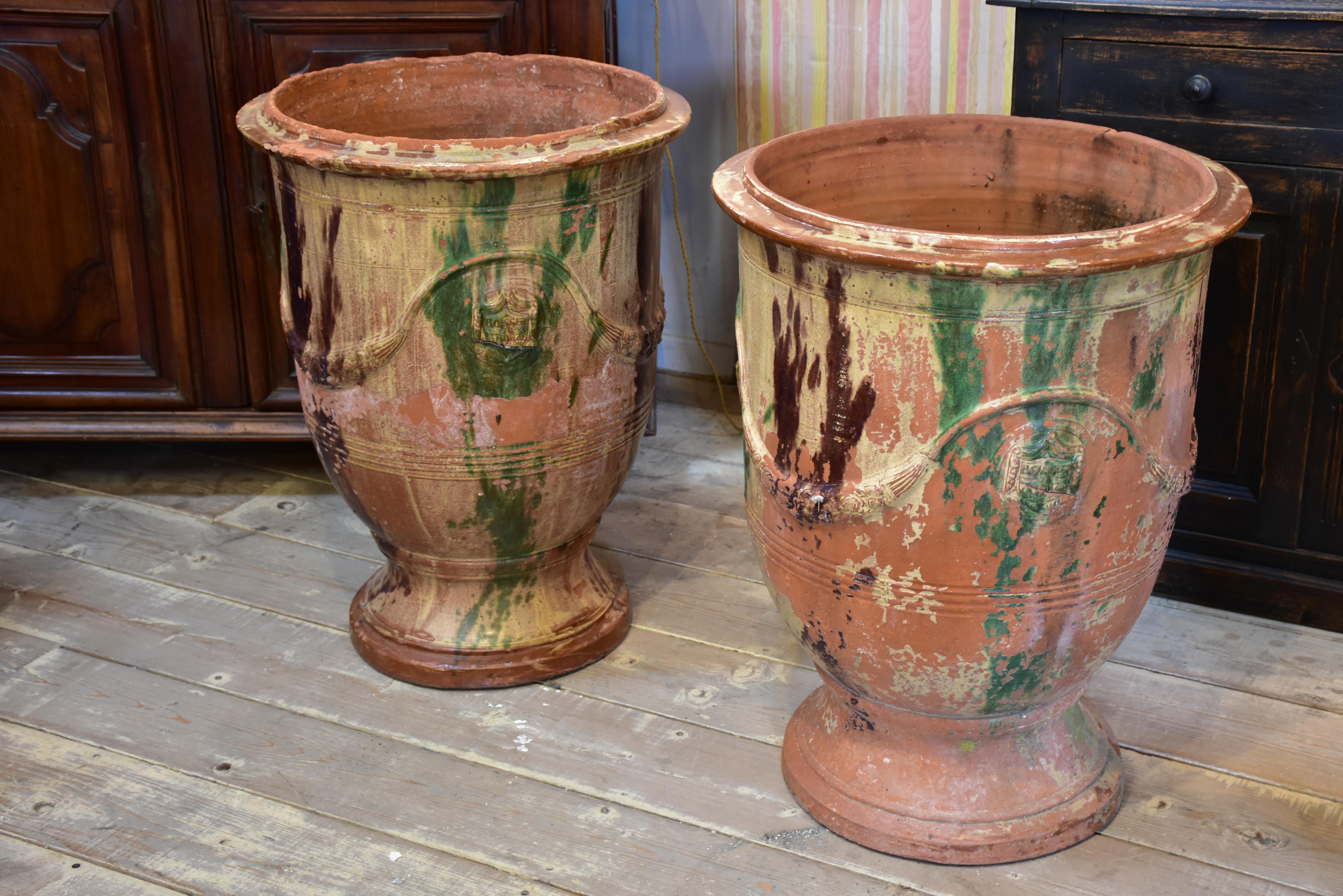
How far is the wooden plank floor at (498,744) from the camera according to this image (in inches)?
65.3

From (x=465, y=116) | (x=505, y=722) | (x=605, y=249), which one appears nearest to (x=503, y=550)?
(x=505, y=722)

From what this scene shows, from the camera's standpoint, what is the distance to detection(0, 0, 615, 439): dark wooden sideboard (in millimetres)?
2221

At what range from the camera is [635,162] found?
5.99 feet

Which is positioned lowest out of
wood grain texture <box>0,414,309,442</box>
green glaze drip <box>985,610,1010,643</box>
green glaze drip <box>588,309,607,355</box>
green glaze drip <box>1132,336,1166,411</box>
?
wood grain texture <box>0,414,309,442</box>

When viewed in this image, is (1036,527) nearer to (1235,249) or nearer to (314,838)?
(1235,249)

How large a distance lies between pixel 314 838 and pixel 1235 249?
1.45 metres

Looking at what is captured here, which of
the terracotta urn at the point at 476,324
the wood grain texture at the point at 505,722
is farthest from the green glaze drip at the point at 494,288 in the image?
the wood grain texture at the point at 505,722

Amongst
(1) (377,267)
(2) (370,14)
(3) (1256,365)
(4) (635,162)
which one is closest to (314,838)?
(1) (377,267)

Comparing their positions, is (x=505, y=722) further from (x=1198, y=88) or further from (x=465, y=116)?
(x=1198, y=88)

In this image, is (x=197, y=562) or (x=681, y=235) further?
(x=681, y=235)

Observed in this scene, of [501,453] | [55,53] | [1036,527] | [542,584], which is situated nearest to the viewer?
[1036,527]

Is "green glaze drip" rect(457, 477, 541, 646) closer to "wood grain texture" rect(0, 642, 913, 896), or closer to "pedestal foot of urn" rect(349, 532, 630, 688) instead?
"pedestal foot of urn" rect(349, 532, 630, 688)

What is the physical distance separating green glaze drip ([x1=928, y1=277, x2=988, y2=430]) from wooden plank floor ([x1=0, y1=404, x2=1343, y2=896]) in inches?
23.6

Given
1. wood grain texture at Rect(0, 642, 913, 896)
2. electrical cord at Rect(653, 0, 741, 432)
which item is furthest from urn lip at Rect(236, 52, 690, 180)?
wood grain texture at Rect(0, 642, 913, 896)
